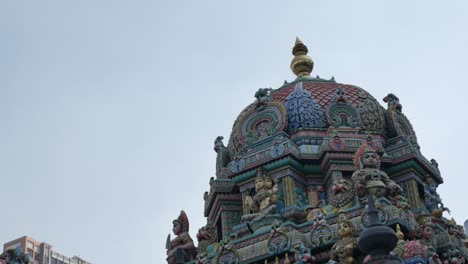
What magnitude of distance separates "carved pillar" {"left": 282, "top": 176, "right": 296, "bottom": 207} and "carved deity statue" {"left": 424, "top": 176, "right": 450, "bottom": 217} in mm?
5766

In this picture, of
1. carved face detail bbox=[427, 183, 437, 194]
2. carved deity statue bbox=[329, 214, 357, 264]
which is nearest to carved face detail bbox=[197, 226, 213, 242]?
carved deity statue bbox=[329, 214, 357, 264]

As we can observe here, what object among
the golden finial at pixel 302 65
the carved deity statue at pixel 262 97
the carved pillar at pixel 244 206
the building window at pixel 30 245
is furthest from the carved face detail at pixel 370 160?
the building window at pixel 30 245

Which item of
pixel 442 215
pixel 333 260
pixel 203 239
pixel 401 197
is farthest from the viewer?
pixel 203 239

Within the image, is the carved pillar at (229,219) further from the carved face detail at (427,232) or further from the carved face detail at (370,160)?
the carved face detail at (427,232)

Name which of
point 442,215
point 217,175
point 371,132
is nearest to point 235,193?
point 217,175

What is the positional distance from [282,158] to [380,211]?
7.48 metres

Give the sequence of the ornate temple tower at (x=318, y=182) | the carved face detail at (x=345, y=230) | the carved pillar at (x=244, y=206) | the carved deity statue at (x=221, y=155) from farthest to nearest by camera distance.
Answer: the carved deity statue at (x=221, y=155)
the carved pillar at (x=244, y=206)
the ornate temple tower at (x=318, y=182)
the carved face detail at (x=345, y=230)

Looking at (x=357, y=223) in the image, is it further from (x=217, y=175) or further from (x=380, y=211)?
(x=217, y=175)

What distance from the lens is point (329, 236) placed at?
106 ft

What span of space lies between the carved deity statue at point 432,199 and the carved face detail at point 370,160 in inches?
160

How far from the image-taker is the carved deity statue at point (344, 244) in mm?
30688

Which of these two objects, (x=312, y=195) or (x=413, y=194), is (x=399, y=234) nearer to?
(x=413, y=194)

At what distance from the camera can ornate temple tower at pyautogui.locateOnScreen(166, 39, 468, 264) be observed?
3228cm

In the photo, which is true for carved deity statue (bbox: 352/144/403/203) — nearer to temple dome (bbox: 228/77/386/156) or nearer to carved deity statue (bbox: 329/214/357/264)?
carved deity statue (bbox: 329/214/357/264)
